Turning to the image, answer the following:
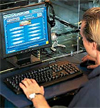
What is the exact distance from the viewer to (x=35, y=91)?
175 cm

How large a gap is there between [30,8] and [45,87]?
22.1 inches

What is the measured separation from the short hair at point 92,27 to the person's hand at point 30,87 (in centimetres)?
44

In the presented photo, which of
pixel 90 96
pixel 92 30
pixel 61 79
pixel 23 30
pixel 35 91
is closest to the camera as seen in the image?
pixel 90 96

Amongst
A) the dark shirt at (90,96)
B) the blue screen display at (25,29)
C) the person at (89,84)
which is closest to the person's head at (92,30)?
the person at (89,84)

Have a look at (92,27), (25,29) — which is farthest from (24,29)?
(92,27)

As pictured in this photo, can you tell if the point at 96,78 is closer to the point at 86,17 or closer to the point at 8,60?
the point at 86,17

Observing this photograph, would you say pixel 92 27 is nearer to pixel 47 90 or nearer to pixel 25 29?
pixel 47 90

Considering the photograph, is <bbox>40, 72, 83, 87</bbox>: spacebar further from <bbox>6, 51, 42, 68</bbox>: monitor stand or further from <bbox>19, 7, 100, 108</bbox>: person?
<bbox>6, 51, 42, 68</bbox>: monitor stand

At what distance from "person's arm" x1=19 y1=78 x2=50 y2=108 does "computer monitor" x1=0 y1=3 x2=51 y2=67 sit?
0.31 metres

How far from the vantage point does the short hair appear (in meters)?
1.55

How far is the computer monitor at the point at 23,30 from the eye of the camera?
6.42 ft

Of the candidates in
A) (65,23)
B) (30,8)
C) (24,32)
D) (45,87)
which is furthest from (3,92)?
(65,23)

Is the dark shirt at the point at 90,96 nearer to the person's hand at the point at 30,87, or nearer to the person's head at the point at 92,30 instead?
the person's head at the point at 92,30

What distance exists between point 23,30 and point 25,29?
2 cm
